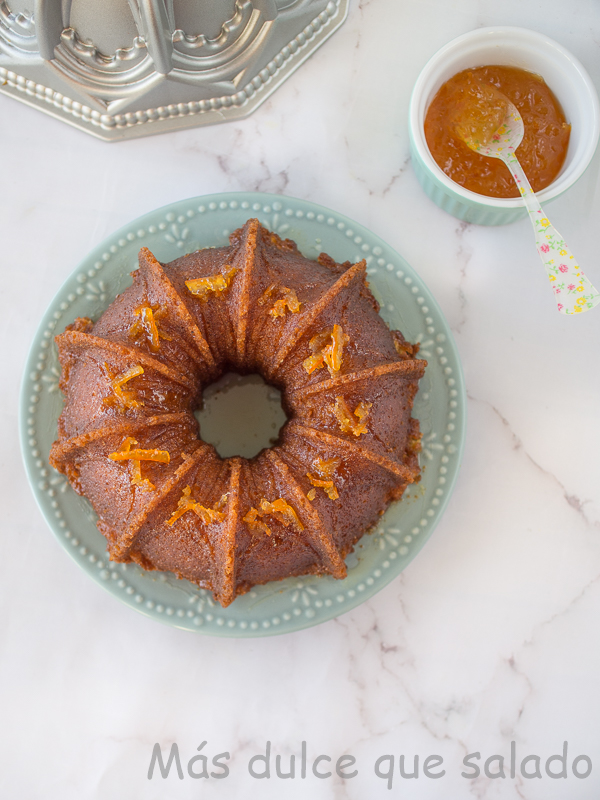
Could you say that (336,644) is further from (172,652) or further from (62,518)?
(62,518)

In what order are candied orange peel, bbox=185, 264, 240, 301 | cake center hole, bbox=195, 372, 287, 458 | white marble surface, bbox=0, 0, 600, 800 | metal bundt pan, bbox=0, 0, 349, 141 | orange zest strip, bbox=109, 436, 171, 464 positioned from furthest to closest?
white marble surface, bbox=0, 0, 600, 800 → cake center hole, bbox=195, 372, 287, 458 → metal bundt pan, bbox=0, 0, 349, 141 → candied orange peel, bbox=185, 264, 240, 301 → orange zest strip, bbox=109, 436, 171, 464

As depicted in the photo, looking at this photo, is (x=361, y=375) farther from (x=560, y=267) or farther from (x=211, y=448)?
(x=560, y=267)

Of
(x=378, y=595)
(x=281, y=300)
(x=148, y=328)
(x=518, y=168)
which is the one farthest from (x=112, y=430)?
(x=518, y=168)

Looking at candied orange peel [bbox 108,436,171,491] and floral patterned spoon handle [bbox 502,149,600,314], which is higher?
floral patterned spoon handle [bbox 502,149,600,314]

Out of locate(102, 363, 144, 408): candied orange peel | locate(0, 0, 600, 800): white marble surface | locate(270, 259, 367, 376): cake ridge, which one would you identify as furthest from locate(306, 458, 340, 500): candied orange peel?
locate(0, 0, 600, 800): white marble surface

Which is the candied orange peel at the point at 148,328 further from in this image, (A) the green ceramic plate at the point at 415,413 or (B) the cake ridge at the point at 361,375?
(B) the cake ridge at the point at 361,375

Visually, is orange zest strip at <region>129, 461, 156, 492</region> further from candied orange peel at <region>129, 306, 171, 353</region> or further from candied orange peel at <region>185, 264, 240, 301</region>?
candied orange peel at <region>185, 264, 240, 301</region>

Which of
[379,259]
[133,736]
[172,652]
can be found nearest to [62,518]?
[172,652]
